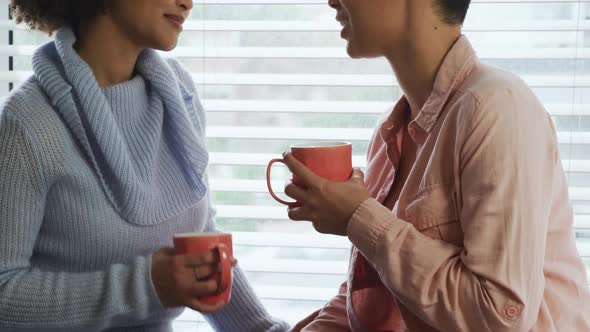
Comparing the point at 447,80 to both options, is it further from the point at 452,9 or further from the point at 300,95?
the point at 300,95

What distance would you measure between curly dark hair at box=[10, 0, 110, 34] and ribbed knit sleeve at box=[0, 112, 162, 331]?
0.89ft

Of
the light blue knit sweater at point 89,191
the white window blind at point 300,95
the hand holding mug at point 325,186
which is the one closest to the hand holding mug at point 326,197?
the hand holding mug at point 325,186

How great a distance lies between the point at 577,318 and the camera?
1374mm

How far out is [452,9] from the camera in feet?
4.59

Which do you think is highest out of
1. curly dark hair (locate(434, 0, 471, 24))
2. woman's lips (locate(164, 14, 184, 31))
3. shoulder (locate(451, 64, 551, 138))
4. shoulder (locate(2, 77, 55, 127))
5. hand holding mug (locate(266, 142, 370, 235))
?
curly dark hair (locate(434, 0, 471, 24))

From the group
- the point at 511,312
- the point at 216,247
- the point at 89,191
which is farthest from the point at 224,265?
the point at 511,312

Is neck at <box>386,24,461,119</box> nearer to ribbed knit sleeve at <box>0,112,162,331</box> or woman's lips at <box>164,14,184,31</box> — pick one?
woman's lips at <box>164,14,184,31</box>

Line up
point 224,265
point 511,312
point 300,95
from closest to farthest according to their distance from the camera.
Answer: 1. point 511,312
2. point 224,265
3. point 300,95

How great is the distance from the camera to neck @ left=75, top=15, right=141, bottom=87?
1.58 meters

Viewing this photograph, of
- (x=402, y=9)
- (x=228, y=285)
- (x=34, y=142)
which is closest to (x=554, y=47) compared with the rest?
(x=402, y=9)

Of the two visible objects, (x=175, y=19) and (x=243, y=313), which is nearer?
(x=175, y=19)

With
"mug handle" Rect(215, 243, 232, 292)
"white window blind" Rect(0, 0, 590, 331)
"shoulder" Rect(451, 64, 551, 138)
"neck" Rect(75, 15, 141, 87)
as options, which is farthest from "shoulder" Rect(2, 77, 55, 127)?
"shoulder" Rect(451, 64, 551, 138)

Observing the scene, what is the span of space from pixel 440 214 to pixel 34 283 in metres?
0.77

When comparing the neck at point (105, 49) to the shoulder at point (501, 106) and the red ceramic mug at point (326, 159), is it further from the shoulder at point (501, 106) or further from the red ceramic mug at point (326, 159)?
the shoulder at point (501, 106)
